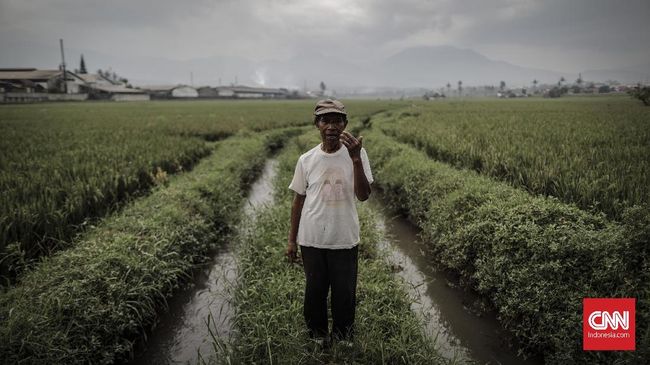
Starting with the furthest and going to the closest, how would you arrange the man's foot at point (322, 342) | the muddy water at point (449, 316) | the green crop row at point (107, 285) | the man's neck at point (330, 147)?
the muddy water at point (449, 316), the man's foot at point (322, 342), the green crop row at point (107, 285), the man's neck at point (330, 147)

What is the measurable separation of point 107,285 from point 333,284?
2433 millimetres

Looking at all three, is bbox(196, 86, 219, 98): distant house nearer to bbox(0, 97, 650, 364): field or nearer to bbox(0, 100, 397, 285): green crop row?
bbox(0, 100, 397, 285): green crop row

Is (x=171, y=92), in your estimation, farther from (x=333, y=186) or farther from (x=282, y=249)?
(x=333, y=186)

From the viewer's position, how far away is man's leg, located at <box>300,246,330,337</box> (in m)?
2.78

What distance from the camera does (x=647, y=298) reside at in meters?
3.00

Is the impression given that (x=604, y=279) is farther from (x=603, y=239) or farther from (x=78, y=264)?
(x=78, y=264)

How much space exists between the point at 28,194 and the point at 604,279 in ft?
23.9

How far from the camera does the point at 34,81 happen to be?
50.6 metres

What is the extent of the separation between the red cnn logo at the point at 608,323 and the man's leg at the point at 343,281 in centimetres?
196

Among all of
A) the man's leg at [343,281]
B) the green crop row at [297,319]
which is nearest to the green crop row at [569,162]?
the green crop row at [297,319]

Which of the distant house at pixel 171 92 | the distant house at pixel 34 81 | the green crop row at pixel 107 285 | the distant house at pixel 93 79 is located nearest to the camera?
the green crop row at pixel 107 285

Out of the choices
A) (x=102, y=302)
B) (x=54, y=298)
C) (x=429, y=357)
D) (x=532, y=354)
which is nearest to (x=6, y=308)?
(x=54, y=298)

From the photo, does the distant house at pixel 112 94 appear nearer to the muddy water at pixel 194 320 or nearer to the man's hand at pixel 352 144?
the muddy water at pixel 194 320

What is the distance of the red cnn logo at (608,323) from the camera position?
2867 mm
